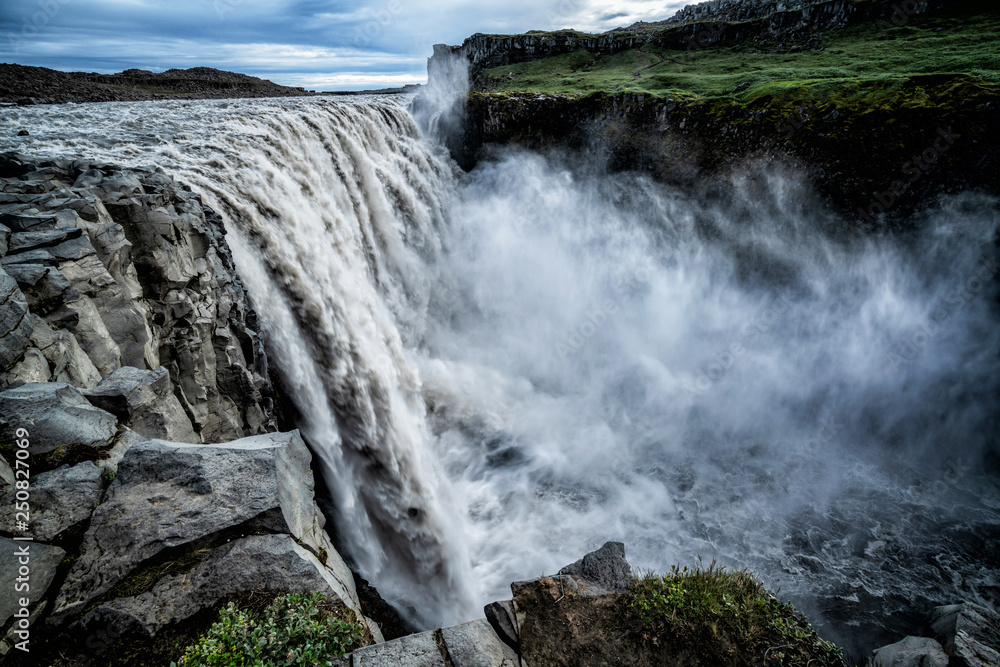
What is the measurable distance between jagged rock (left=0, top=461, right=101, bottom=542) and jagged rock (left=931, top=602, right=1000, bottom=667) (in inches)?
487

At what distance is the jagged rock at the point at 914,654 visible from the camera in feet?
23.1

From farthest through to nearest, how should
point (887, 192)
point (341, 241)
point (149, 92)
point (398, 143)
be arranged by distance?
point (149, 92) → point (398, 143) → point (887, 192) → point (341, 241)

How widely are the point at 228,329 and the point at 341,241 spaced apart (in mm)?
5965

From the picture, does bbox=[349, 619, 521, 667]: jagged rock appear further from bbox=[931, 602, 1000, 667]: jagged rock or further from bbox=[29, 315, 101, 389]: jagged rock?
bbox=[931, 602, 1000, 667]: jagged rock

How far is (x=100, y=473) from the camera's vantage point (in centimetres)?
457

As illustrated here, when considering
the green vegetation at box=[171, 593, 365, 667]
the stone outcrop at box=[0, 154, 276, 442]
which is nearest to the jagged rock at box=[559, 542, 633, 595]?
the green vegetation at box=[171, 593, 365, 667]

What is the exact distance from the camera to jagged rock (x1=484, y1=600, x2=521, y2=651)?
5.51 m

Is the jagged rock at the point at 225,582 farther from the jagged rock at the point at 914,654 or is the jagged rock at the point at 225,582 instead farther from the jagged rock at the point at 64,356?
the jagged rock at the point at 914,654

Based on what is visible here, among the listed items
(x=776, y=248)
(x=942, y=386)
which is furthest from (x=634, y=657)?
(x=776, y=248)

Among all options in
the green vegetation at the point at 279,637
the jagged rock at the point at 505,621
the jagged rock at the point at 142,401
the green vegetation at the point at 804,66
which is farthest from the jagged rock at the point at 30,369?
the green vegetation at the point at 804,66

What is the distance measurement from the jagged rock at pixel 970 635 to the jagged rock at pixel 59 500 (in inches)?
487

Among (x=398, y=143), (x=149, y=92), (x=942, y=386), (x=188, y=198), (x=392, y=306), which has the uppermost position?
(x=149, y=92)

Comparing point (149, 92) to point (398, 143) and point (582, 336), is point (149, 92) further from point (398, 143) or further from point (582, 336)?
point (582, 336)

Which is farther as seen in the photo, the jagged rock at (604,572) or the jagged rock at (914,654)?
the jagged rock at (914,654)
